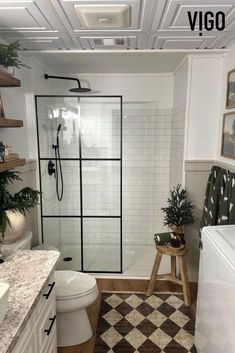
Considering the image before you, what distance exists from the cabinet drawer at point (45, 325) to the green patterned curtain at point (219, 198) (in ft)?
4.56

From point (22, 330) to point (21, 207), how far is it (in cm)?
91

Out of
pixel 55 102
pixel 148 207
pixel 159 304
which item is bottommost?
pixel 159 304

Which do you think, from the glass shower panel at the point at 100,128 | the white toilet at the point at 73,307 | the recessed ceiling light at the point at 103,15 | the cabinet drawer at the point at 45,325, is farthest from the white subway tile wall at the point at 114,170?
the cabinet drawer at the point at 45,325

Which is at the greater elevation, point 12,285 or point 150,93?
point 150,93

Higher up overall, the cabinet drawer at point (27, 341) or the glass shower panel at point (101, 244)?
the cabinet drawer at point (27, 341)

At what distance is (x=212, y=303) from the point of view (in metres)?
1.46

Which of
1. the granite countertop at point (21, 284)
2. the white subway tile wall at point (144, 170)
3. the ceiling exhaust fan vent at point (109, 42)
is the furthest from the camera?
the white subway tile wall at point (144, 170)

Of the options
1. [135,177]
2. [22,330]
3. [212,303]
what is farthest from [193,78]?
[22,330]

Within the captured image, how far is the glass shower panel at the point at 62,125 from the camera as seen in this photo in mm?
2865

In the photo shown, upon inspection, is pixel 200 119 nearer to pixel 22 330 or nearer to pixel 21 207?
pixel 21 207

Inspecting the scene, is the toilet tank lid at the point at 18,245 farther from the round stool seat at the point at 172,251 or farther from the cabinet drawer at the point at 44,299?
the round stool seat at the point at 172,251

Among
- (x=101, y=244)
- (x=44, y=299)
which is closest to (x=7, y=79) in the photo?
(x=44, y=299)

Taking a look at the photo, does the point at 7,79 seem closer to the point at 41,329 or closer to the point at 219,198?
the point at 41,329

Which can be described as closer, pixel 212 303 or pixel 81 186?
pixel 212 303
